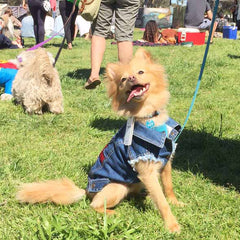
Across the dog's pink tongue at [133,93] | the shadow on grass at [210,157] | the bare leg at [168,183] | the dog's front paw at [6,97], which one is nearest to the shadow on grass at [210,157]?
the shadow on grass at [210,157]

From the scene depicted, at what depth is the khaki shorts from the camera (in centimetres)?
498

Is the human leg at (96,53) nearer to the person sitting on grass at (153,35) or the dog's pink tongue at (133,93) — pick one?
the dog's pink tongue at (133,93)

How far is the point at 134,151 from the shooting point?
2.24m

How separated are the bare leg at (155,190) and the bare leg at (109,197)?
0.21m

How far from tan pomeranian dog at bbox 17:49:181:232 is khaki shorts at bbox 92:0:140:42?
2706 millimetres

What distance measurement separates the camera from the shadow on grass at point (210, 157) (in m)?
2.86

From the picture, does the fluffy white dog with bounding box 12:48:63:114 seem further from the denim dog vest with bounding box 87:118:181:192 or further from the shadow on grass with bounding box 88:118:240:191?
the denim dog vest with bounding box 87:118:181:192

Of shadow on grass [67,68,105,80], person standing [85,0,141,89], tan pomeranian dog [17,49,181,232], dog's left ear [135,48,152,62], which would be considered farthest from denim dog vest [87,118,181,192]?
shadow on grass [67,68,105,80]

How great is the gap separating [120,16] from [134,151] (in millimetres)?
3365

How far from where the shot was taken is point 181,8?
22938 millimetres

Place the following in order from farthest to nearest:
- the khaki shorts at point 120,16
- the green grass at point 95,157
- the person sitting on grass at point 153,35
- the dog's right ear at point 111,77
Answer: the person sitting on grass at point 153,35
the khaki shorts at point 120,16
the dog's right ear at point 111,77
the green grass at point 95,157

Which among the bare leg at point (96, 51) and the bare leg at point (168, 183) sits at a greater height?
the bare leg at point (96, 51)

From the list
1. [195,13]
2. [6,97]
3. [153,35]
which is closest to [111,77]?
[6,97]

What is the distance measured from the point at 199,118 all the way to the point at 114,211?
227cm
